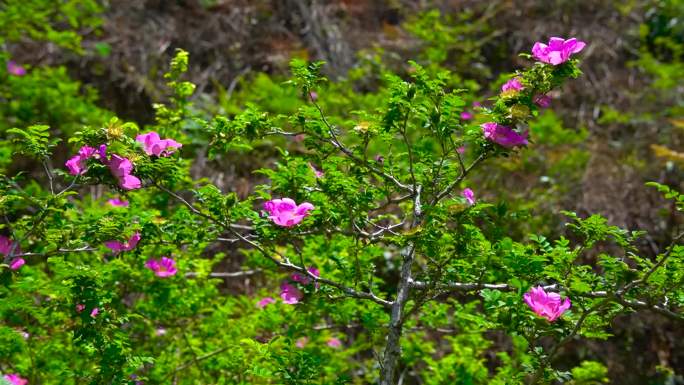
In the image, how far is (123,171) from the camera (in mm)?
1719

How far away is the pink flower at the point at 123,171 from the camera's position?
5.62 feet

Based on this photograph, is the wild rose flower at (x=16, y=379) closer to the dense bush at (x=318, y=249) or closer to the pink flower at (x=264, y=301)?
the dense bush at (x=318, y=249)

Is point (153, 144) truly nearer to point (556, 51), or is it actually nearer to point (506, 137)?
point (506, 137)

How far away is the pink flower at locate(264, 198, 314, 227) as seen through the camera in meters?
1.70

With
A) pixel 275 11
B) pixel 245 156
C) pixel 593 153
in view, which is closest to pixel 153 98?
pixel 245 156

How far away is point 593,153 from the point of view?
14.9 ft

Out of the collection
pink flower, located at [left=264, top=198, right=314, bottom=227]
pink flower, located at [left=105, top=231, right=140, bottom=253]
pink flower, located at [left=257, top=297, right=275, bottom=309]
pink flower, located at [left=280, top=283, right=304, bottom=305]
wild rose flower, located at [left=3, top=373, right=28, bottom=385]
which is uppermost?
pink flower, located at [left=257, top=297, right=275, bottom=309]

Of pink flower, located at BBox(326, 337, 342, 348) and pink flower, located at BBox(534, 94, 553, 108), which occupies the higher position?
pink flower, located at BBox(534, 94, 553, 108)

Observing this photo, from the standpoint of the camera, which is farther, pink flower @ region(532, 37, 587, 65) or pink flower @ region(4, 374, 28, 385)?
pink flower @ region(4, 374, 28, 385)

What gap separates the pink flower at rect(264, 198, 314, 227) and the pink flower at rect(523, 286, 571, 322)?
1.91ft

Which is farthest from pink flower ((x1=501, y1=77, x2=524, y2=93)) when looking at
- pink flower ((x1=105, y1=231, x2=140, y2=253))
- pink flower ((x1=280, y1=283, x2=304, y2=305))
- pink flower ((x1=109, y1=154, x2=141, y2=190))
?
pink flower ((x1=105, y1=231, x2=140, y2=253))

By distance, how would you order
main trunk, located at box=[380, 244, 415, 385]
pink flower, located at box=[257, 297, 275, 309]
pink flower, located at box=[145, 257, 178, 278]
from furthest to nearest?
pink flower, located at box=[257, 297, 275, 309], pink flower, located at box=[145, 257, 178, 278], main trunk, located at box=[380, 244, 415, 385]

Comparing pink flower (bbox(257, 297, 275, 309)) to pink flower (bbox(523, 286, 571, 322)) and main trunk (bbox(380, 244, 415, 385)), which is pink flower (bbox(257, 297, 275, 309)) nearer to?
main trunk (bbox(380, 244, 415, 385))

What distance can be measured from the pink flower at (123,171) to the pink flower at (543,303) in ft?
3.36
